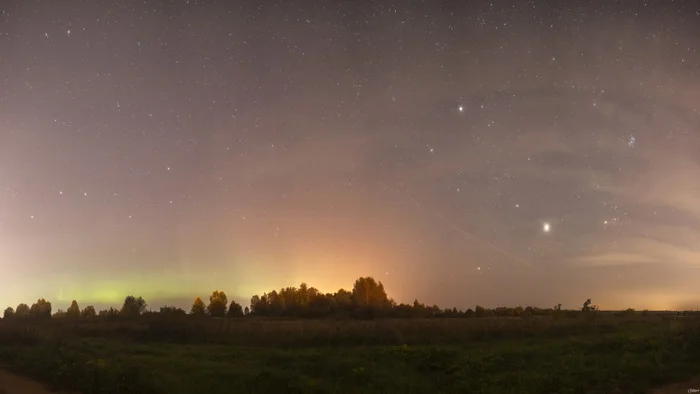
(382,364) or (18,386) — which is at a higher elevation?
(382,364)

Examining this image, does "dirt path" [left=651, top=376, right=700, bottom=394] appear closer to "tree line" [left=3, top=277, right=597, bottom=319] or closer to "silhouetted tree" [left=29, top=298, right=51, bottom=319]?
"tree line" [left=3, top=277, right=597, bottom=319]

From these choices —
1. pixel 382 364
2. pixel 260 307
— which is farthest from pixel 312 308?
pixel 382 364

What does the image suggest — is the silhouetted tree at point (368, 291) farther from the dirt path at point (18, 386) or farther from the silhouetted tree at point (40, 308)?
the dirt path at point (18, 386)

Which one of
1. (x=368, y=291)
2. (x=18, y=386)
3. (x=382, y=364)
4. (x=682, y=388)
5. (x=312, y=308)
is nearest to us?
(x=682, y=388)

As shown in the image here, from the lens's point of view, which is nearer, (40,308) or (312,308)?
(312,308)

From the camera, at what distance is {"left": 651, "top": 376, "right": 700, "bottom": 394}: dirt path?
17953mm

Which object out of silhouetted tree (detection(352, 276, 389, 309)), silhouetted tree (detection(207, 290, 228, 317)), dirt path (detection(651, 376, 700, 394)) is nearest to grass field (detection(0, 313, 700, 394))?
dirt path (detection(651, 376, 700, 394))

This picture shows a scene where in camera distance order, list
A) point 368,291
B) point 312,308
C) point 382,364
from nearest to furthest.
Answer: point 382,364 → point 312,308 → point 368,291

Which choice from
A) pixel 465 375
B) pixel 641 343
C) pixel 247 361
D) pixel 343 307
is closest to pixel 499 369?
pixel 465 375

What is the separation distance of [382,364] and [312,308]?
2694 inches

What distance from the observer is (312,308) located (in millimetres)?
91188

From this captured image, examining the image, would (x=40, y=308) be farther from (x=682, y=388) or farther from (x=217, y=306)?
(x=682, y=388)

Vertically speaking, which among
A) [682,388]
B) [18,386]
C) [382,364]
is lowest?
[682,388]

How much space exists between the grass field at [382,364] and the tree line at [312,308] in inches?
1373
